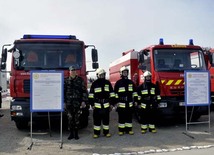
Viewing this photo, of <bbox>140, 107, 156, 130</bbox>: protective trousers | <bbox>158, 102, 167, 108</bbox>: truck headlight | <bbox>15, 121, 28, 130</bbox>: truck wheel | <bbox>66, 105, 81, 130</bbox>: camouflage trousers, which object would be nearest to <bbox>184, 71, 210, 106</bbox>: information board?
<bbox>158, 102, 167, 108</bbox>: truck headlight

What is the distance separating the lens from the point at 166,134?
808 cm

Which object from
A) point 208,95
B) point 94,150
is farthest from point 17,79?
point 208,95

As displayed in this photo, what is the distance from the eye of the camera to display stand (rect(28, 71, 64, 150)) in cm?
711

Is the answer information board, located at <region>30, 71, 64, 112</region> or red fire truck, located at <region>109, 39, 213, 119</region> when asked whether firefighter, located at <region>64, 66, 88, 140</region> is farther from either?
red fire truck, located at <region>109, 39, 213, 119</region>

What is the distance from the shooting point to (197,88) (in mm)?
8242

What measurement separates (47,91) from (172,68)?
4.05 meters

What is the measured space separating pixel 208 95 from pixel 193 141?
1.80 m

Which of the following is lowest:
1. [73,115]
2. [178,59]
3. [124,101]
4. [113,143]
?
[113,143]

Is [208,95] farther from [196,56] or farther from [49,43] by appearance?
[49,43]

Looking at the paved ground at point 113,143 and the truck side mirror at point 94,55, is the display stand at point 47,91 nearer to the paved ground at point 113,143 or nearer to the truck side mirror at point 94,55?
the paved ground at point 113,143

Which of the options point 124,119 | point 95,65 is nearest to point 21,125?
point 95,65

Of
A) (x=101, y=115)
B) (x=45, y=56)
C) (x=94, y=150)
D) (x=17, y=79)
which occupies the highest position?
(x=45, y=56)

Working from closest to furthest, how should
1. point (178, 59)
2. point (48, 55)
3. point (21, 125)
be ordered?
point (48, 55) < point (21, 125) < point (178, 59)

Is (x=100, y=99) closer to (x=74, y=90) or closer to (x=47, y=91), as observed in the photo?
(x=74, y=90)
